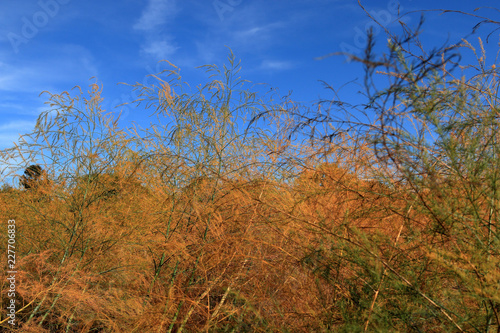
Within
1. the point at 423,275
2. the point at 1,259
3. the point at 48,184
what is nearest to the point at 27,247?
the point at 1,259

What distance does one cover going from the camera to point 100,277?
11.4 feet

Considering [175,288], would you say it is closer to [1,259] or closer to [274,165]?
[274,165]

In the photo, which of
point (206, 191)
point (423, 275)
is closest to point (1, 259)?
point (206, 191)

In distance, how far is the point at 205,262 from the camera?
265 cm

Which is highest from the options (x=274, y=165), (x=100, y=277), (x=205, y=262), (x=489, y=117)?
(x=489, y=117)

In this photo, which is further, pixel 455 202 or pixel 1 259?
pixel 1 259

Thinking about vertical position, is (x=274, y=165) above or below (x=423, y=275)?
above

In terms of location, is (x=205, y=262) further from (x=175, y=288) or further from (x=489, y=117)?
(x=489, y=117)

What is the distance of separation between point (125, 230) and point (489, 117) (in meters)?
3.35

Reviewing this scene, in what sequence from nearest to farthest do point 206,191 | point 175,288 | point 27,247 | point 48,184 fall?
point 175,288 < point 206,191 < point 27,247 < point 48,184

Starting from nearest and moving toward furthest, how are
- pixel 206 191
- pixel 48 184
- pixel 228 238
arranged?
1. pixel 228 238
2. pixel 206 191
3. pixel 48 184

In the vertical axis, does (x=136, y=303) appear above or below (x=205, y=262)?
below

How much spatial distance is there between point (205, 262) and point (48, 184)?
3.38 m

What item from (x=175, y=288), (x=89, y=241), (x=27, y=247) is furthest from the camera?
(x=27, y=247)
